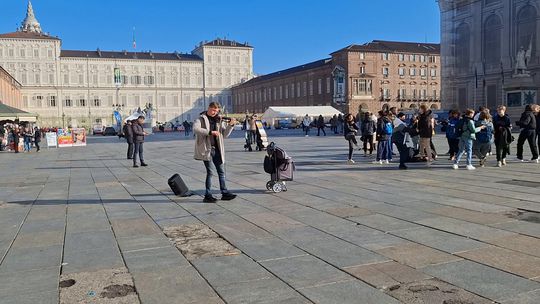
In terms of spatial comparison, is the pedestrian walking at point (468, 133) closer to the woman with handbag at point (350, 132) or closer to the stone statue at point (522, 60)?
the woman with handbag at point (350, 132)

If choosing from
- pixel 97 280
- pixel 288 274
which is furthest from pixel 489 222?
pixel 97 280

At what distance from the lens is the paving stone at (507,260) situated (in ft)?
13.3

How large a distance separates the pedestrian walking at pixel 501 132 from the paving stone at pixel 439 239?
291 inches

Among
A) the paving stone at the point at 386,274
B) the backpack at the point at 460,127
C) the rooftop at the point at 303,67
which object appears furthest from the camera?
the rooftop at the point at 303,67

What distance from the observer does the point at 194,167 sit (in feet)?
45.2

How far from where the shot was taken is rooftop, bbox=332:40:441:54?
72.7 metres

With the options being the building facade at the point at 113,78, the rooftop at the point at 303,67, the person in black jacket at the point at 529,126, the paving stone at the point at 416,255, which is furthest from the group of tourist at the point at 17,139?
the building facade at the point at 113,78

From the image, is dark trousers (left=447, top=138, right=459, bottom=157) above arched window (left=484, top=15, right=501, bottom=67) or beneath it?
beneath

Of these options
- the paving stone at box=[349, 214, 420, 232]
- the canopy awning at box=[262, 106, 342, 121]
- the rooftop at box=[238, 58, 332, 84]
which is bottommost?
the paving stone at box=[349, 214, 420, 232]

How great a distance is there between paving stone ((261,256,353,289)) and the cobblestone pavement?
16 mm

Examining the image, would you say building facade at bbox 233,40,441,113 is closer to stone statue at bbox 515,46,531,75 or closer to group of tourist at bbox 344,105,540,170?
stone statue at bbox 515,46,531,75

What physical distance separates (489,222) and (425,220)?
709mm

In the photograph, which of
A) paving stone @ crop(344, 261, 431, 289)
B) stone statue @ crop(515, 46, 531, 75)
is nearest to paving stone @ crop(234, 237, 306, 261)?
paving stone @ crop(344, 261, 431, 289)

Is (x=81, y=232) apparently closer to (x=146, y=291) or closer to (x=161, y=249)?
(x=161, y=249)
